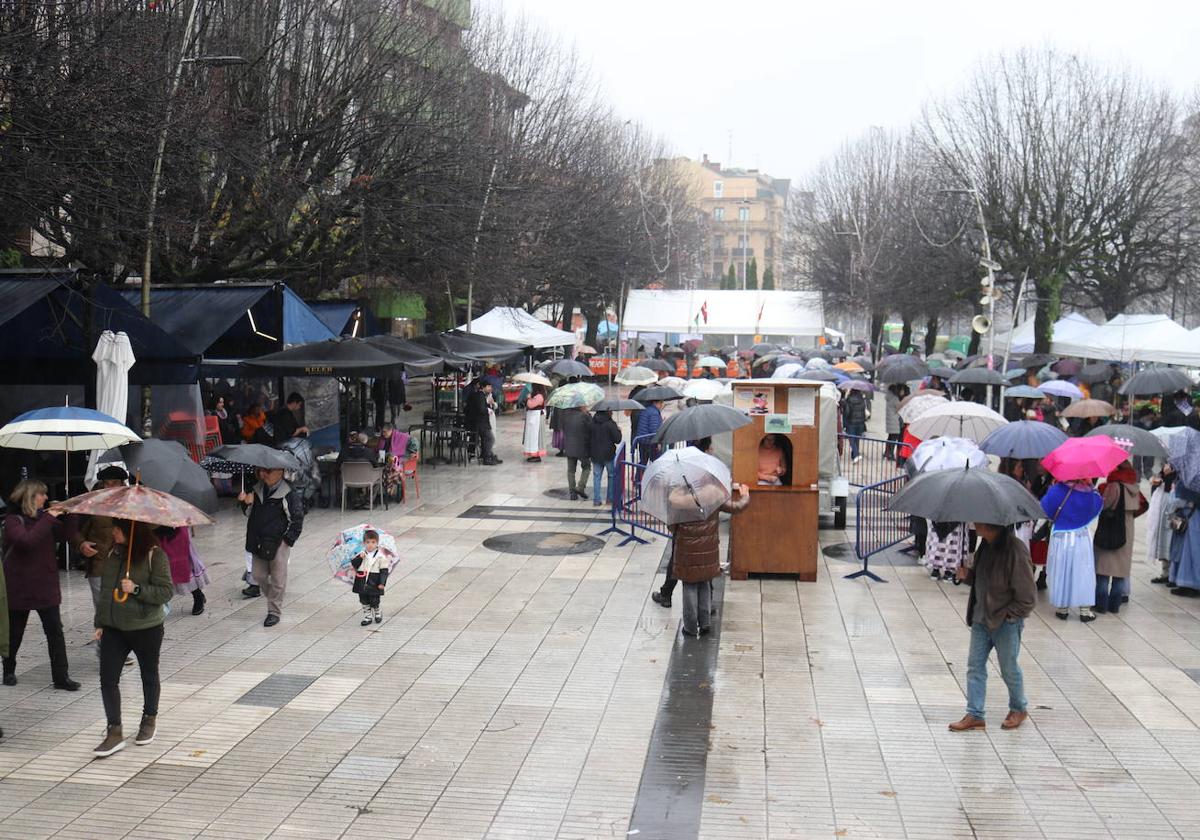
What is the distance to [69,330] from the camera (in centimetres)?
1534

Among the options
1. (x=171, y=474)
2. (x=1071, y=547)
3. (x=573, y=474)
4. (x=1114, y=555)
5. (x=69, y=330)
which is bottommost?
(x=573, y=474)

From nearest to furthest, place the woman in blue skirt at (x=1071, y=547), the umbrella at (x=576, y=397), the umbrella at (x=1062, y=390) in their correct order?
the woman in blue skirt at (x=1071, y=547) < the umbrella at (x=576, y=397) < the umbrella at (x=1062, y=390)

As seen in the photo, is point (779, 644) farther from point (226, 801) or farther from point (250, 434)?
point (250, 434)

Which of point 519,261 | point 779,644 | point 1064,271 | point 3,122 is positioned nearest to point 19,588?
point 3,122

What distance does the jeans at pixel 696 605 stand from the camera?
410 inches

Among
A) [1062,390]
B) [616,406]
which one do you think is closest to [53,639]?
[616,406]

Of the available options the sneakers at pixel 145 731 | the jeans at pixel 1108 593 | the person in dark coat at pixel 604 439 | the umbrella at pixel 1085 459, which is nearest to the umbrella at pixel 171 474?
the sneakers at pixel 145 731

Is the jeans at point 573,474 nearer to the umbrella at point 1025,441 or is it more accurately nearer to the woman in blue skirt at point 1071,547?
the umbrella at point 1025,441

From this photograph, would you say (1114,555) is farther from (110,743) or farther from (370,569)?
(110,743)

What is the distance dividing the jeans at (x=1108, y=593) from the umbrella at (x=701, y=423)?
12.3ft

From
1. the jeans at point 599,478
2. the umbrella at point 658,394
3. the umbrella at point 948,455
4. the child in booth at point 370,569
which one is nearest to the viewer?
the child in booth at point 370,569

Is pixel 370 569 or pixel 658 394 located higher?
pixel 658 394

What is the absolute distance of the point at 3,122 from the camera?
11.3m

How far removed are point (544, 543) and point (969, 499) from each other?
26.4 feet
